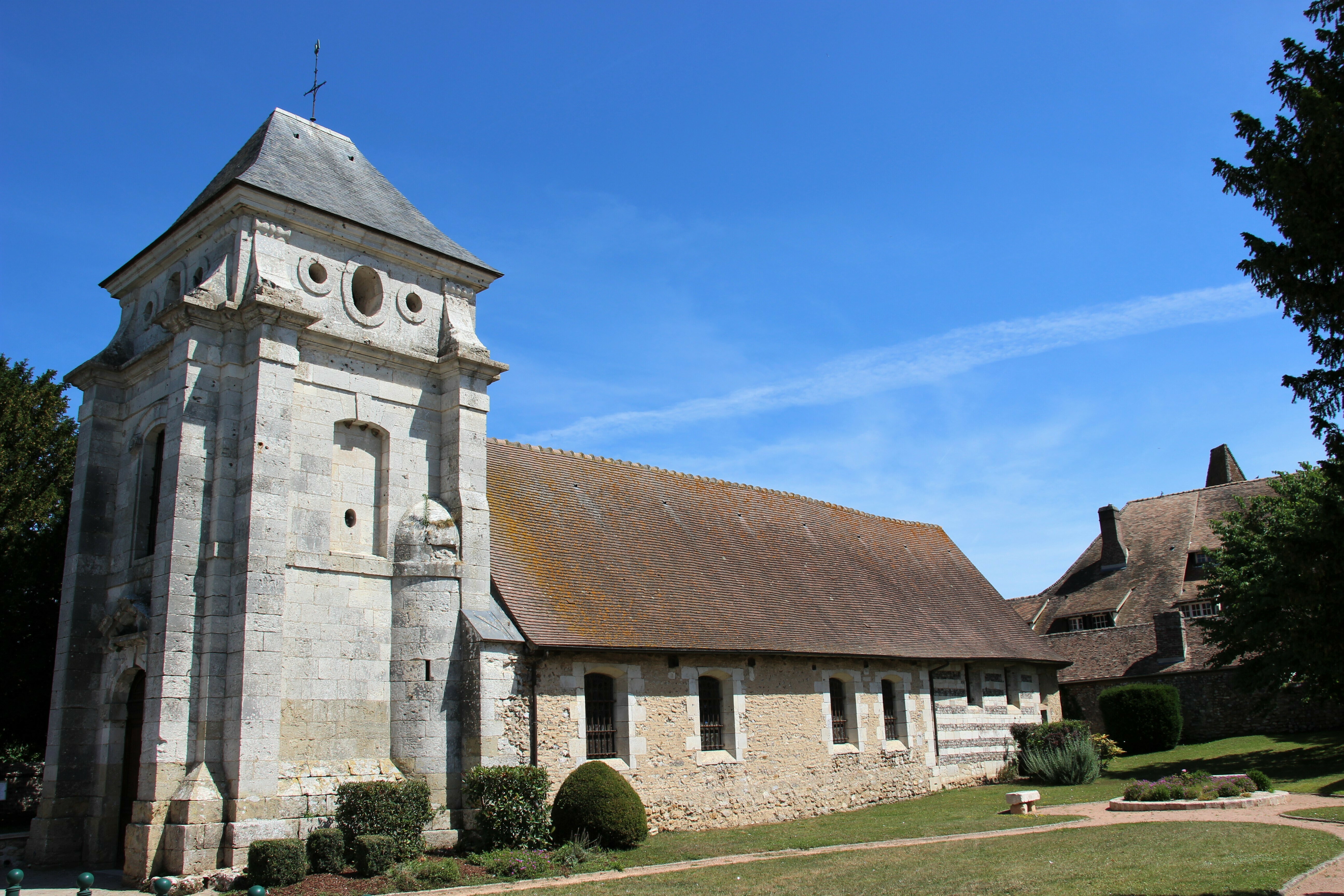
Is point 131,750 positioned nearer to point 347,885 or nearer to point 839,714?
point 347,885

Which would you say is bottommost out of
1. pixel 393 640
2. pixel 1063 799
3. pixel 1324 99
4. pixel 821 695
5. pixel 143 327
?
pixel 1063 799

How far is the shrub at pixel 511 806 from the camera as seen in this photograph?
41.9ft

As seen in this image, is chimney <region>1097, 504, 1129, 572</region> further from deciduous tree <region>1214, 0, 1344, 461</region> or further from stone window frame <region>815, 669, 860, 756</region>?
deciduous tree <region>1214, 0, 1344, 461</region>

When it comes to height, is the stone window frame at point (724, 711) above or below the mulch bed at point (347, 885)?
above

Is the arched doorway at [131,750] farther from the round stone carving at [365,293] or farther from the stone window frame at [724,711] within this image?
the stone window frame at [724,711]

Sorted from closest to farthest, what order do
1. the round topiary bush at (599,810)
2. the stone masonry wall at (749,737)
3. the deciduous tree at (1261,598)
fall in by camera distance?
the round topiary bush at (599,810), the stone masonry wall at (749,737), the deciduous tree at (1261,598)

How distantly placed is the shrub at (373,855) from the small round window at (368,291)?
7.56 m

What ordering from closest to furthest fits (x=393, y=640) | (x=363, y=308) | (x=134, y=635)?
(x=134, y=635) → (x=393, y=640) → (x=363, y=308)

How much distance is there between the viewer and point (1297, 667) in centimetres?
2123

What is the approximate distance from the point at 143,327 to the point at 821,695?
13.6 meters

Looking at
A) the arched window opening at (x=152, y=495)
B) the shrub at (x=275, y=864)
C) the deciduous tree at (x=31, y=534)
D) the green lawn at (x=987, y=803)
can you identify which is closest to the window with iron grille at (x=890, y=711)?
the green lawn at (x=987, y=803)

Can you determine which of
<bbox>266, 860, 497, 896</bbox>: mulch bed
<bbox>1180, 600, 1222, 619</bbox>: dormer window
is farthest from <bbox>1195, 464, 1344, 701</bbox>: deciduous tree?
<bbox>266, 860, 497, 896</bbox>: mulch bed

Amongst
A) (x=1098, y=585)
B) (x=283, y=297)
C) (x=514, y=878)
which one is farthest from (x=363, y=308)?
(x=1098, y=585)

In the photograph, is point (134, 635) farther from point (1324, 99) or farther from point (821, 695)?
point (1324, 99)
